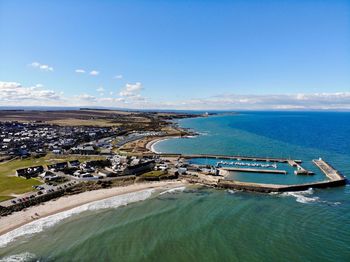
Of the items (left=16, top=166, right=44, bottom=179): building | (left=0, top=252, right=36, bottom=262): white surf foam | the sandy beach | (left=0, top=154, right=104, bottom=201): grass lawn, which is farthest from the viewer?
(left=16, top=166, right=44, bottom=179): building

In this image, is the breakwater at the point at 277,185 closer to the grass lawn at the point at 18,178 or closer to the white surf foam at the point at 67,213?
the white surf foam at the point at 67,213

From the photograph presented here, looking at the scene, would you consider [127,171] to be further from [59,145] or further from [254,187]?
[59,145]

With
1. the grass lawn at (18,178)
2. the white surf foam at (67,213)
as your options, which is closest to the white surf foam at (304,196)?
the white surf foam at (67,213)

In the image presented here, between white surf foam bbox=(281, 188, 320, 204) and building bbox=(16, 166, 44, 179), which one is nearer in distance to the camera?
white surf foam bbox=(281, 188, 320, 204)

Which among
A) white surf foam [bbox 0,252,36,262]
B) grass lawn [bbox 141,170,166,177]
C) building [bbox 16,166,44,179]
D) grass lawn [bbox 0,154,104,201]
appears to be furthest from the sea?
building [bbox 16,166,44,179]

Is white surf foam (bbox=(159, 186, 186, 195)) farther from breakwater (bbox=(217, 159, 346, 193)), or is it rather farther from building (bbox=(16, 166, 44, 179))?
building (bbox=(16, 166, 44, 179))

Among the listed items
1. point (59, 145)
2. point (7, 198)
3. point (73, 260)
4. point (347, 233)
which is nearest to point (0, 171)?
point (7, 198)

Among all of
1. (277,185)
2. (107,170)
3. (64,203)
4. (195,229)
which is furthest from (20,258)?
(277,185)
